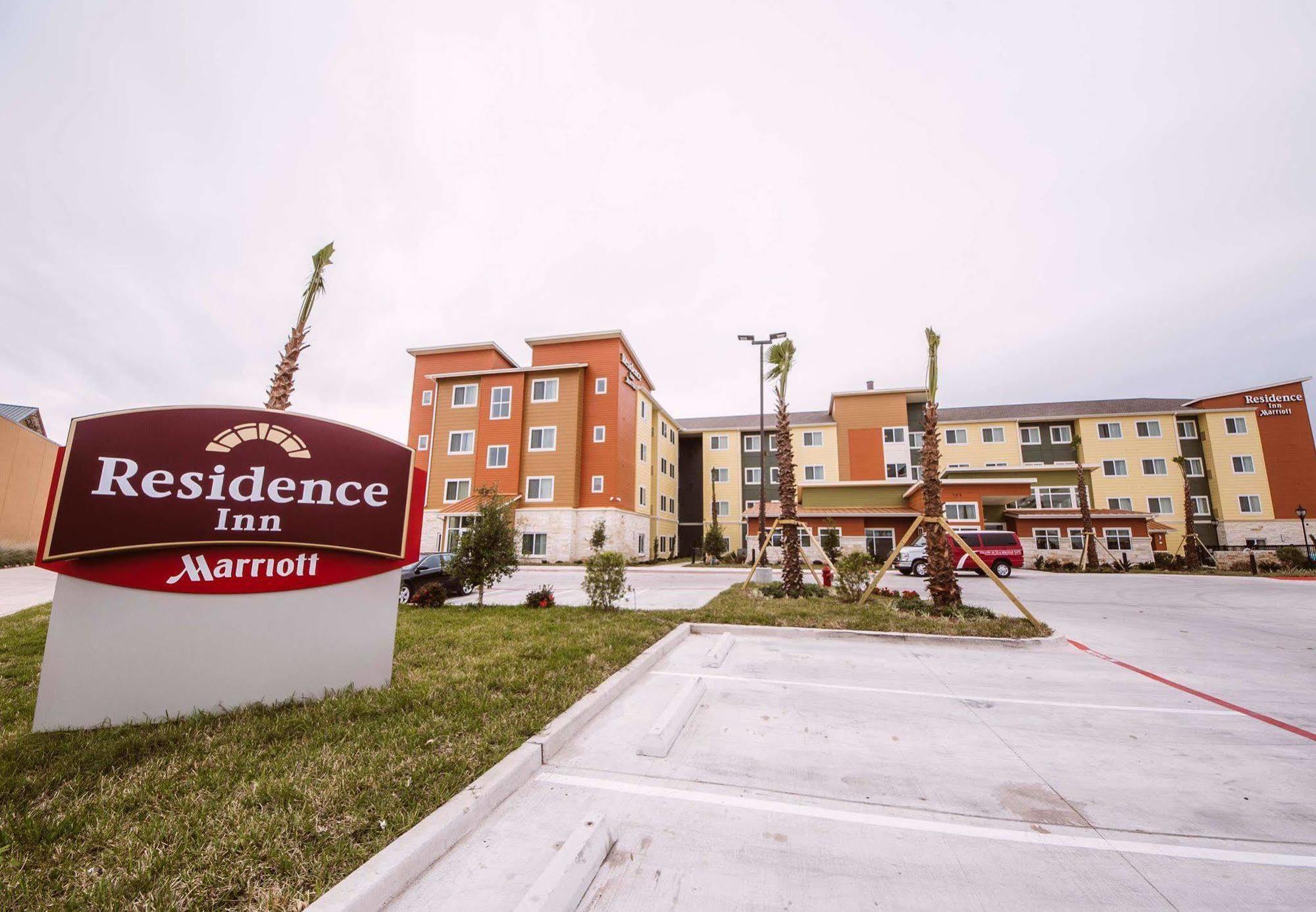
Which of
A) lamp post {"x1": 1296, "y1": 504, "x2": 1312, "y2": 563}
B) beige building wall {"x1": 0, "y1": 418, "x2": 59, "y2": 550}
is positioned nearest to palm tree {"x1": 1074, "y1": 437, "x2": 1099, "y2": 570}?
lamp post {"x1": 1296, "y1": 504, "x2": 1312, "y2": 563}

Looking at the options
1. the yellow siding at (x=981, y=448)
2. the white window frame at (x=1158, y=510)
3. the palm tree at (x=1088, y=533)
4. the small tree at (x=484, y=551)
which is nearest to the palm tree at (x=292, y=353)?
the small tree at (x=484, y=551)

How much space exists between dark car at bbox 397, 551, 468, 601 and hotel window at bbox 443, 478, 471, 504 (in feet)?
67.5

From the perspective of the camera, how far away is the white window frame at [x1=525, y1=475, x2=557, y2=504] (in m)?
35.2

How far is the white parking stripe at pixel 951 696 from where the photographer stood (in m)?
5.69

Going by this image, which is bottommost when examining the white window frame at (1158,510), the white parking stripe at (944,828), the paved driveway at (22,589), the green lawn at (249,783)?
the white parking stripe at (944,828)

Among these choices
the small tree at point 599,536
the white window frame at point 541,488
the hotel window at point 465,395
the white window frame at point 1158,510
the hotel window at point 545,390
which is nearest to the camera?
the small tree at point 599,536

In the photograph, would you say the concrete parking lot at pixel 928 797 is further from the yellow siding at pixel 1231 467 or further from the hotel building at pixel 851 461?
the yellow siding at pixel 1231 467

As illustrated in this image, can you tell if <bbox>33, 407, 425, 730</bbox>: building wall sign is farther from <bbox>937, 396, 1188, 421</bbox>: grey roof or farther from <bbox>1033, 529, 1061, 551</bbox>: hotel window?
<bbox>937, 396, 1188, 421</bbox>: grey roof

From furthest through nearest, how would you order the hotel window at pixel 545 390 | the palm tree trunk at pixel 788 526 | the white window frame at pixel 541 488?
the hotel window at pixel 545 390 < the white window frame at pixel 541 488 < the palm tree trunk at pixel 788 526

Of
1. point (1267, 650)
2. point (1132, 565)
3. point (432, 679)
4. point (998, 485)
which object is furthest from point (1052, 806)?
point (1132, 565)

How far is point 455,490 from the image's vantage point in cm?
3603

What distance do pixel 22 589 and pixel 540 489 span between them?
74.9 ft

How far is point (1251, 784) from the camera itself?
396 centimetres

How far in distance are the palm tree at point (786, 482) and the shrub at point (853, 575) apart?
1.17m
